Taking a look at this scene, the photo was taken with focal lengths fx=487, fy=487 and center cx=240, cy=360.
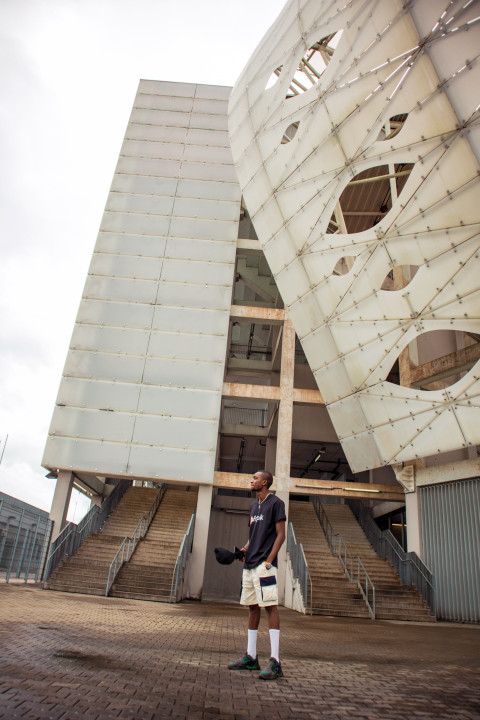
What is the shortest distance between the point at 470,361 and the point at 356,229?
40.8ft

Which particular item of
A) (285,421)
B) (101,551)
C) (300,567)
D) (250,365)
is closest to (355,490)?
(285,421)

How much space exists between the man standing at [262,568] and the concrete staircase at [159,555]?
35.2ft

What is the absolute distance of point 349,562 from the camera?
674 inches

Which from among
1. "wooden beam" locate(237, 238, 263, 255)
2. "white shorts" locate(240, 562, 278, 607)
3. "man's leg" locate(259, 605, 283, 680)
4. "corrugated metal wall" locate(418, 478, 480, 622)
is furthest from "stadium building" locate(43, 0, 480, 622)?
"man's leg" locate(259, 605, 283, 680)

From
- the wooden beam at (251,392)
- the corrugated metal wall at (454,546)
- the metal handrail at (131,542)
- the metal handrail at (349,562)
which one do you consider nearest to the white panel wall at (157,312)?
the wooden beam at (251,392)

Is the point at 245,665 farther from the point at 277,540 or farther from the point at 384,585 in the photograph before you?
the point at 384,585

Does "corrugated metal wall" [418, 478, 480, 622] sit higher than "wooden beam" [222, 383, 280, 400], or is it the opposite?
"wooden beam" [222, 383, 280, 400]

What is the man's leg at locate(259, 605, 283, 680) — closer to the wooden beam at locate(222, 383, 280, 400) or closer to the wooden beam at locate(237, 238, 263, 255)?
the wooden beam at locate(222, 383, 280, 400)

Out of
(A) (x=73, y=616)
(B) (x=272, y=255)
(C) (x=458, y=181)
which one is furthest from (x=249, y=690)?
(B) (x=272, y=255)

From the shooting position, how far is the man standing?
401cm

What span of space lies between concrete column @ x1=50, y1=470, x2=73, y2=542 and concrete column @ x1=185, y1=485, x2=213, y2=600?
518 centimetres

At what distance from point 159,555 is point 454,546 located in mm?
9522

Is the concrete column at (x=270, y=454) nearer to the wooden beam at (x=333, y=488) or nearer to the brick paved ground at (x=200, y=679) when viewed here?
the wooden beam at (x=333, y=488)

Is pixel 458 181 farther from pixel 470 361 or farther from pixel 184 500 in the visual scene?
pixel 184 500
